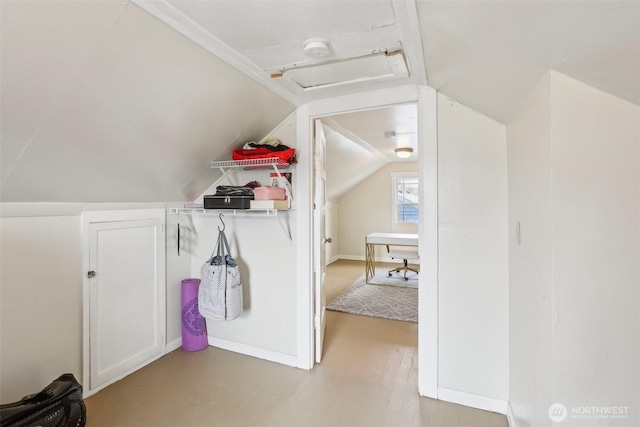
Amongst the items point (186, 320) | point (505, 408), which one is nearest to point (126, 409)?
point (186, 320)

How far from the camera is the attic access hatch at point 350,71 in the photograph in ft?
5.25

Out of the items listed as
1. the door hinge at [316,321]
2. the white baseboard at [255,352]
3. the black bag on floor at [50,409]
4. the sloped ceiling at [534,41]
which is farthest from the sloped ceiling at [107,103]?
the door hinge at [316,321]

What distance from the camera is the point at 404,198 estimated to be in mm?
6508

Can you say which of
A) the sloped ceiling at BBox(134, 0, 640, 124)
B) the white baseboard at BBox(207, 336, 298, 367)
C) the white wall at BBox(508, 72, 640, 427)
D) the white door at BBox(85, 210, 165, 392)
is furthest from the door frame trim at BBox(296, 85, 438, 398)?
the white door at BBox(85, 210, 165, 392)

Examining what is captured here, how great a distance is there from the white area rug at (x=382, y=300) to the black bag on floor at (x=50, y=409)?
2556 millimetres

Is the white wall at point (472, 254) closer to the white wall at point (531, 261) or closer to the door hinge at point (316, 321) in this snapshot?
the white wall at point (531, 261)

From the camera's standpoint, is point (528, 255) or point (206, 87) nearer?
point (528, 255)

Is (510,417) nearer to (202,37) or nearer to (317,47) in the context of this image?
(317,47)

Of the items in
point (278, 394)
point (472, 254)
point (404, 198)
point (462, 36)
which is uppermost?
point (462, 36)

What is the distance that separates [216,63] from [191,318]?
6.85 feet

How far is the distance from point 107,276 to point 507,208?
270cm

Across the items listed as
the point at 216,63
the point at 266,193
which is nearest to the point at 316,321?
the point at 266,193

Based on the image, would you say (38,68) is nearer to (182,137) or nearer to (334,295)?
(182,137)

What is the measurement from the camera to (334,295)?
166 inches
